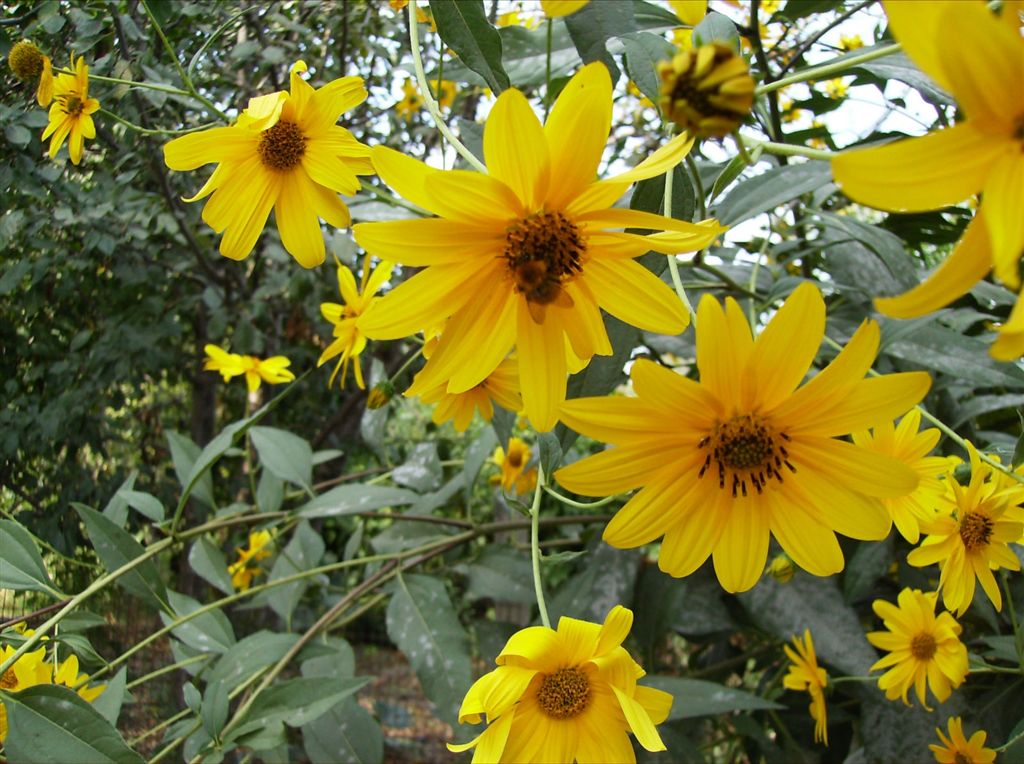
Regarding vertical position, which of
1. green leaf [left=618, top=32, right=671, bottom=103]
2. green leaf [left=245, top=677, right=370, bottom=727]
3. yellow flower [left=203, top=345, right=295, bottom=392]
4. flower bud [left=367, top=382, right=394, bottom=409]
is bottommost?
green leaf [left=245, top=677, right=370, bottom=727]

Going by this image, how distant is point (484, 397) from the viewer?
2.28 feet

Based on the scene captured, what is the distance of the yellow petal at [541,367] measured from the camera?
16.0 inches

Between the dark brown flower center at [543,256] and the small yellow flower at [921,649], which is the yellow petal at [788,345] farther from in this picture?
the small yellow flower at [921,649]

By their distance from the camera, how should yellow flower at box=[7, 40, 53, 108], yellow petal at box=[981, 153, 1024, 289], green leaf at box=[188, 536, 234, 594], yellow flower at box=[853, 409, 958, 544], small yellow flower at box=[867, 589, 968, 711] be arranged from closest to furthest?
yellow petal at box=[981, 153, 1024, 289]
yellow flower at box=[853, 409, 958, 544]
small yellow flower at box=[867, 589, 968, 711]
yellow flower at box=[7, 40, 53, 108]
green leaf at box=[188, 536, 234, 594]

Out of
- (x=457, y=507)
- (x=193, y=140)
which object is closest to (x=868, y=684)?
(x=193, y=140)

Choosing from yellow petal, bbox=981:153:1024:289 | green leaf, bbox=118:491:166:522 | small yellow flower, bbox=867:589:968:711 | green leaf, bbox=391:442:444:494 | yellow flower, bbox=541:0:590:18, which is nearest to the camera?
yellow petal, bbox=981:153:1024:289

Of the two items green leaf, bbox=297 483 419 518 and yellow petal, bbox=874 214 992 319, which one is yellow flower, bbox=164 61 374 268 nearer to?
yellow petal, bbox=874 214 992 319

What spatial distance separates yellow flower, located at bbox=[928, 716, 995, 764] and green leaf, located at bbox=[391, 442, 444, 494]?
68 cm

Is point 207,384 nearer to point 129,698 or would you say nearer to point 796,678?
point 129,698

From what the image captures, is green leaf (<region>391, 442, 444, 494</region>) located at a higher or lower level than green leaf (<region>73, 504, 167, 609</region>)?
lower

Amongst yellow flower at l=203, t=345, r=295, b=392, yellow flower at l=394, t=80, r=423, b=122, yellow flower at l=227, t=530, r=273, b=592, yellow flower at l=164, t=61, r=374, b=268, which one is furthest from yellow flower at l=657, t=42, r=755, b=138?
yellow flower at l=394, t=80, r=423, b=122

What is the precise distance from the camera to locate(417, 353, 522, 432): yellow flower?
631 millimetres

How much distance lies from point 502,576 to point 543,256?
78 centimetres

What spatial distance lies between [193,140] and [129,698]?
2.07 feet
